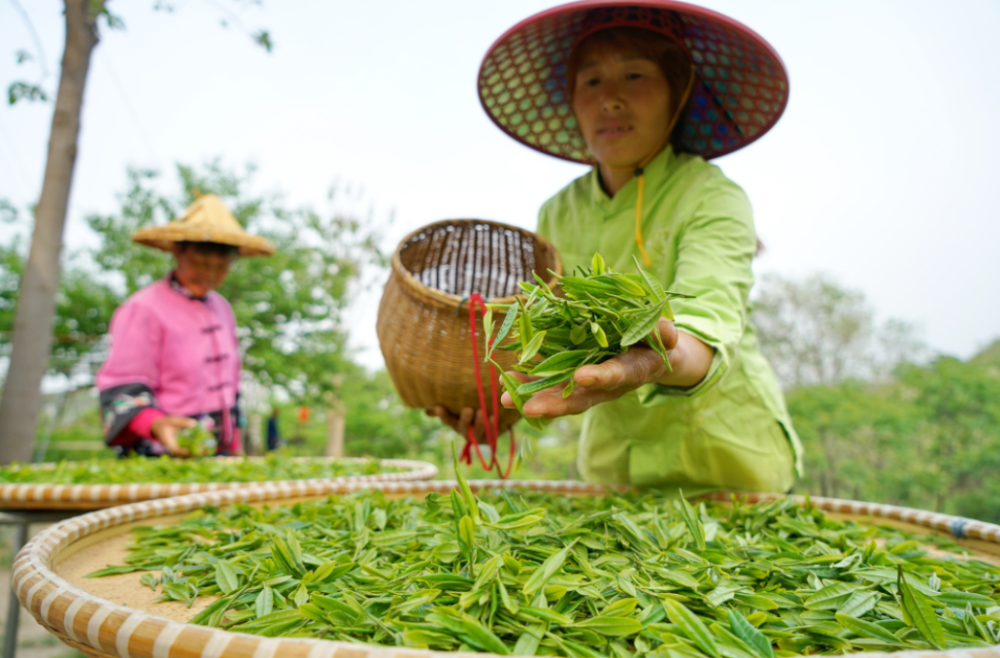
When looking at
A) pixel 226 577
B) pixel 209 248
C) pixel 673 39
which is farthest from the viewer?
pixel 209 248

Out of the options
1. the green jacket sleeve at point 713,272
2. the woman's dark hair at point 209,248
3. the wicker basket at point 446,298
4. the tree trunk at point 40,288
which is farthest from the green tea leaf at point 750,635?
the tree trunk at point 40,288

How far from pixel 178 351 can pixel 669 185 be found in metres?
2.11

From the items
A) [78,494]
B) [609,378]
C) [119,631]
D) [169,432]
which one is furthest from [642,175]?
[169,432]

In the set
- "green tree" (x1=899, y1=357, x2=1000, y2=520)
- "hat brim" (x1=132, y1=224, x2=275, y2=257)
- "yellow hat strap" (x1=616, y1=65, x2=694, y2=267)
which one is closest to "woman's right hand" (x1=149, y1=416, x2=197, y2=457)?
"hat brim" (x1=132, y1=224, x2=275, y2=257)

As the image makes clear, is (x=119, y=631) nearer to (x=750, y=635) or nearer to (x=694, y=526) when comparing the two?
(x=750, y=635)

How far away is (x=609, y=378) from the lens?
2.32ft

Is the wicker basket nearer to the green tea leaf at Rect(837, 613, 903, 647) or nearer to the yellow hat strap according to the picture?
the yellow hat strap

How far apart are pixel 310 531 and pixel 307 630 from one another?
0.42 metres

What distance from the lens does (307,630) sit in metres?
0.65

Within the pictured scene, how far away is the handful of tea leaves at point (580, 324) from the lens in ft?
2.50

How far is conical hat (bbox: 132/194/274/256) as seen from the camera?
107 inches

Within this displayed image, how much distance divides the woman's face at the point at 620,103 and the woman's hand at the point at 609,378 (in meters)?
0.72

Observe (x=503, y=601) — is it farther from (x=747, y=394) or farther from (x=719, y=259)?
(x=747, y=394)

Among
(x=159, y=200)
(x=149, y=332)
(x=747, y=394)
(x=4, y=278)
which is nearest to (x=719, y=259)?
(x=747, y=394)
